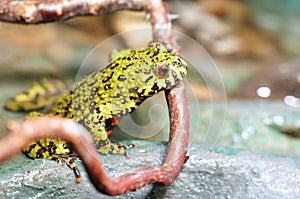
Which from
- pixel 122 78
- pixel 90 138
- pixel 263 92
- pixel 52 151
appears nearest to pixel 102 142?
pixel 52 151

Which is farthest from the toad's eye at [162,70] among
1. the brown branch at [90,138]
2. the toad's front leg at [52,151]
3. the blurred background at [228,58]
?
the toad's front leg at [52,151]

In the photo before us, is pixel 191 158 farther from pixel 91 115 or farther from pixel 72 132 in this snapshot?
pixel 72 132

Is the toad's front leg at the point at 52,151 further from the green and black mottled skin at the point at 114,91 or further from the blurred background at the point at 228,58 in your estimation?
the blurred background at the point at 228,58

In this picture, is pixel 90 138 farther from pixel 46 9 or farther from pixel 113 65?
pixel 46 9

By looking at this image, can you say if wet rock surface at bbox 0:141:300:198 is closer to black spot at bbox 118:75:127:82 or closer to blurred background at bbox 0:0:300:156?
blurred background at bbox 0:0:300:156

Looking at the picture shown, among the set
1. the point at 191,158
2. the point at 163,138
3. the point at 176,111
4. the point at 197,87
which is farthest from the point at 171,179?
the point at 197,87

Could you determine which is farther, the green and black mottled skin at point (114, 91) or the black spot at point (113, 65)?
the black spot at point (113, 65)

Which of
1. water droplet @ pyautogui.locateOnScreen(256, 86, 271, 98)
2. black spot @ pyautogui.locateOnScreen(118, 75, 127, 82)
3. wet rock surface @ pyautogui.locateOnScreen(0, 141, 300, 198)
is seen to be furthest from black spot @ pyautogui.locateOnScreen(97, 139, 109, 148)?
water droplet @ pyautogui.locateOnScreen(256, 86, 271, 98)
